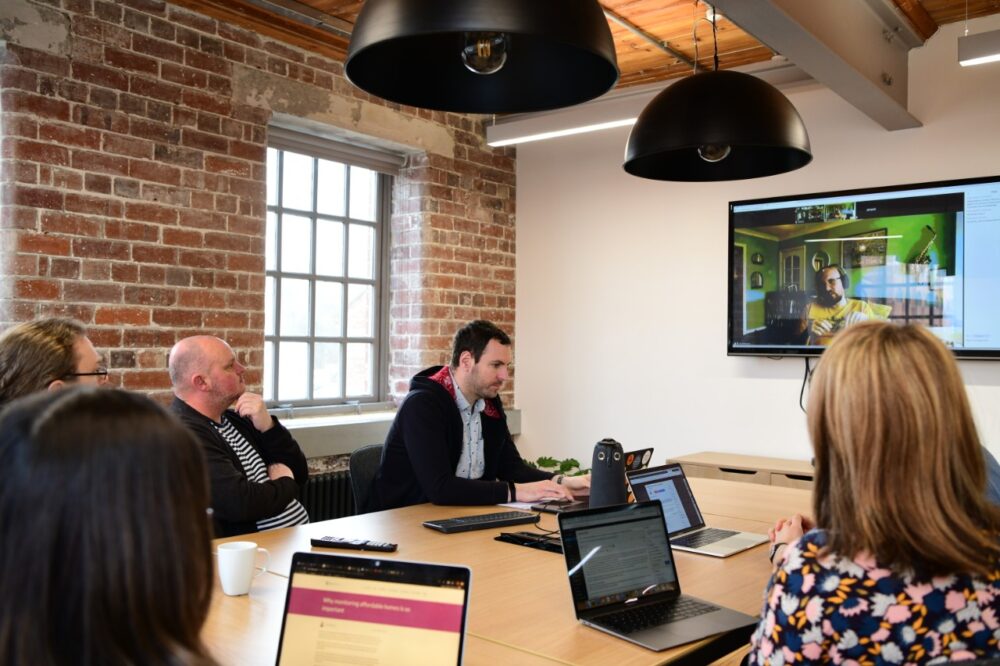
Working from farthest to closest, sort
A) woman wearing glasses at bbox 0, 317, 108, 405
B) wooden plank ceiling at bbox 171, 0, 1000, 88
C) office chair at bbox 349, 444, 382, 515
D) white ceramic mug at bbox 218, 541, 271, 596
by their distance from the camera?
wooden plank ceiling at bbox 171, 0, 1000, 88 < office chair at bbox 349, 444, 382, 515 < woman wearing glasses at bbox 0, 317, 108, 405 < white ceramic mug at bbox 218, 541, 271, 596

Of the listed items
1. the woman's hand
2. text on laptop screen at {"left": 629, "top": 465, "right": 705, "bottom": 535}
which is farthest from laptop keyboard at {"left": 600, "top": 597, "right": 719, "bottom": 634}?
text on laptop screen at {"left": 629, "top": 465, "right": 705, "bottom": 535}

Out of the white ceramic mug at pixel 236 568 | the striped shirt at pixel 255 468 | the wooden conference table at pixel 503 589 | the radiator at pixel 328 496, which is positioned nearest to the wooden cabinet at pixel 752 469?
the wooden conference table at pixel 503 589

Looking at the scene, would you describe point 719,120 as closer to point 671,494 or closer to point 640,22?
point 671,494

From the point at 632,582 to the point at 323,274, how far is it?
346cm

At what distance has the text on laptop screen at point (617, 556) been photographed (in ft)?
6.02

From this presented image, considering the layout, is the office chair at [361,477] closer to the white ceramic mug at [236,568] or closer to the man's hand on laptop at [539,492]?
the man's hand on laptop at [539,492]

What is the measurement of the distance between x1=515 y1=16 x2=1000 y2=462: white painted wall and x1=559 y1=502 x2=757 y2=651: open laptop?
292cm

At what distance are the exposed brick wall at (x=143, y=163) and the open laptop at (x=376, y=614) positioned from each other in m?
2.53

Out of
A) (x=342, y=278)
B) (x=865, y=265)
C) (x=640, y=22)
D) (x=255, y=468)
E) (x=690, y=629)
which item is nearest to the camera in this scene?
(x=690, y=629)

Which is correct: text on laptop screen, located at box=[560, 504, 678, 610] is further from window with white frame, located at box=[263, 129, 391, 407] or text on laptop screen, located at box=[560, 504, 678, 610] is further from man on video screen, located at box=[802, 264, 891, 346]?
window with white frame, located at box=[263, 129, 391, 407]

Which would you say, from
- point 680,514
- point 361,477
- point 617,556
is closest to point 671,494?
point 680,514

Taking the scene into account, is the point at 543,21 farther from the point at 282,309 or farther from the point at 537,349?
the point at 537,349

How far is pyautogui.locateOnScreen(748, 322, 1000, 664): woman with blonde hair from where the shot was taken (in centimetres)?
131

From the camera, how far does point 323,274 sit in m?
4.99
